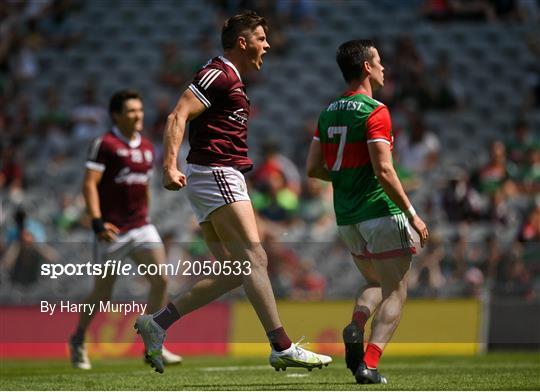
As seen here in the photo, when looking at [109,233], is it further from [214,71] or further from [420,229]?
[420,229]

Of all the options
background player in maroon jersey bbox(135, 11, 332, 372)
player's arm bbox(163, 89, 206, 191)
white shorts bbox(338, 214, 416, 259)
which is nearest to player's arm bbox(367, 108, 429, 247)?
white shorts bbox(338, 214, 416, 259)

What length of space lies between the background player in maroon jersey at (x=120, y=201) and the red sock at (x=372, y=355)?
314 cm

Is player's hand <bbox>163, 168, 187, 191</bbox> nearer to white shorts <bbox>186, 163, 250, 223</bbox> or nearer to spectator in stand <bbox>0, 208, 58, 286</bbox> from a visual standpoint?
white shorts <bbox>186, 163, 250, 223</bbox>

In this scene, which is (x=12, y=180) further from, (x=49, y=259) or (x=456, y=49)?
(x=456, y=49)

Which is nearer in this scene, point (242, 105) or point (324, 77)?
point (242, 105)

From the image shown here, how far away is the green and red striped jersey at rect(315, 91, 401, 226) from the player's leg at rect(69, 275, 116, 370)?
3155 mm

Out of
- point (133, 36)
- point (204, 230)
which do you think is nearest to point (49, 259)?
point (204, 230)

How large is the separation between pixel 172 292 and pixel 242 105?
585 centimetres

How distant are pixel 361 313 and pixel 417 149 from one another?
989cm

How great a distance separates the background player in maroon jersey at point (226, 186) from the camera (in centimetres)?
841

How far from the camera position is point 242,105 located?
870 centimetres

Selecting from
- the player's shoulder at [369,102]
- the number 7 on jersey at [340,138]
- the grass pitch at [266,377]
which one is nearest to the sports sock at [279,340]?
the grass pitch at [266,377]

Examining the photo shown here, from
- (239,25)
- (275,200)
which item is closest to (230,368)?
(239,25)

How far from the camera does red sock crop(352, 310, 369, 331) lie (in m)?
8.73
